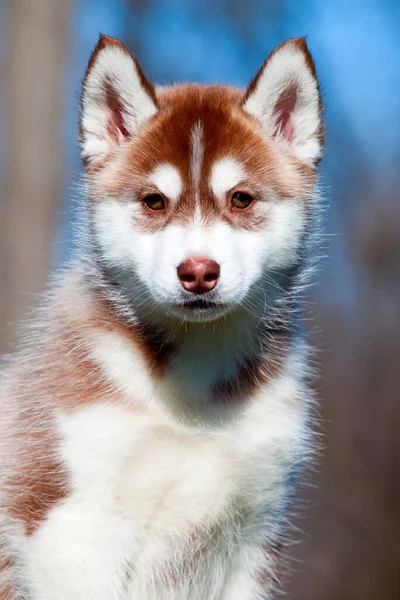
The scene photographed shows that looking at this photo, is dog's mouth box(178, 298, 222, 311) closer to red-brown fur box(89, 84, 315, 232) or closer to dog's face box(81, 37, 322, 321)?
dog's face box(81, 37, 322, 321)

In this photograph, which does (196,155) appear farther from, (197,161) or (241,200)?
(241,200)

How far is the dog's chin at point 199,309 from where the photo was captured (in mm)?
3535

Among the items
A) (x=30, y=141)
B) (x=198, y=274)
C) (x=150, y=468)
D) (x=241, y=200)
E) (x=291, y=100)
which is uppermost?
(x=291, y=100)

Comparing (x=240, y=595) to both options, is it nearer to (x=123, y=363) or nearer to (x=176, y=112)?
(x=123, y=363)

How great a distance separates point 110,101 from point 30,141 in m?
4.12

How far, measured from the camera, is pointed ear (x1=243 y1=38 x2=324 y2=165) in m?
3.90

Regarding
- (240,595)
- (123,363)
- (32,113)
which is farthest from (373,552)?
(123,363)

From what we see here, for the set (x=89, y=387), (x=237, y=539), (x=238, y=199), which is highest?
(x=238, y=199)

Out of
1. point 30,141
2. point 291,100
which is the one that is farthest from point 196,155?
point 30,141

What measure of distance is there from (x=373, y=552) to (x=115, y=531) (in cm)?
748

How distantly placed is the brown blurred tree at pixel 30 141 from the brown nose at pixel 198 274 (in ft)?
14.5

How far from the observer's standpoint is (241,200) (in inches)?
150

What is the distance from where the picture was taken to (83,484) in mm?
3564

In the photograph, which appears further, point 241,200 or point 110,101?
point 110,101
